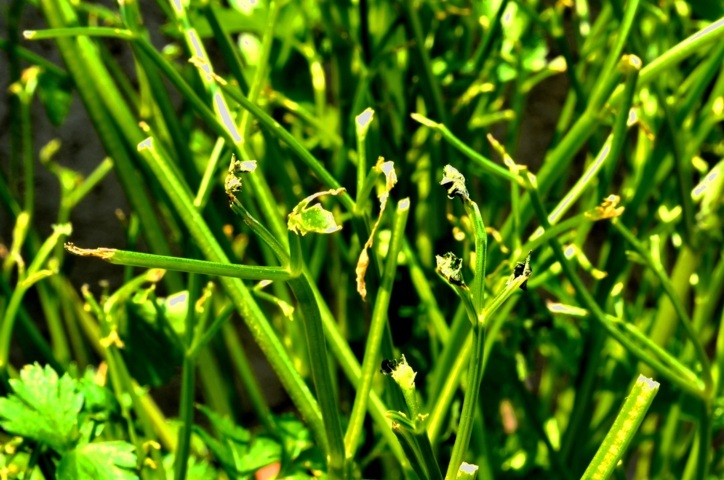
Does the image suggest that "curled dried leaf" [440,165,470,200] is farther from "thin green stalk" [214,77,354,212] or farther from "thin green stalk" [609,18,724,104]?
"thin green stalk" [609,18,724,104]

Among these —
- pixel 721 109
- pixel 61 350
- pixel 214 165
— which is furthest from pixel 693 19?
pixel 61 350

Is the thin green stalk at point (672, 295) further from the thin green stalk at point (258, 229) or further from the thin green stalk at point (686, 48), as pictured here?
the thin green stalk at point (258, 229)

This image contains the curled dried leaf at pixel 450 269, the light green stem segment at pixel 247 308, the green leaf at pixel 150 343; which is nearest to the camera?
the curled dried leaf at pixel 450 269

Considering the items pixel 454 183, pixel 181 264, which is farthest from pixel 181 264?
pixel 454 183

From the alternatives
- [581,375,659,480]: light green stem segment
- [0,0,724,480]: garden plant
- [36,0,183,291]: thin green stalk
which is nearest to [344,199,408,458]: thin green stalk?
[0,0,724,480]: garden plant

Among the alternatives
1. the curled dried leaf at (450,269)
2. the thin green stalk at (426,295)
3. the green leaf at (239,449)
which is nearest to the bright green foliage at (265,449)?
the green leaf at (239,449)

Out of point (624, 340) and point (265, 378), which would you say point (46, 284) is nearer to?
point (265, 378)

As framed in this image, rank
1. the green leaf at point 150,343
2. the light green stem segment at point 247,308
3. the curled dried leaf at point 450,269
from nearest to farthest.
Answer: the curled dried leaf at point 450,269 < the light green stem segment at point 247,308 < the green leaf at point 150,343
